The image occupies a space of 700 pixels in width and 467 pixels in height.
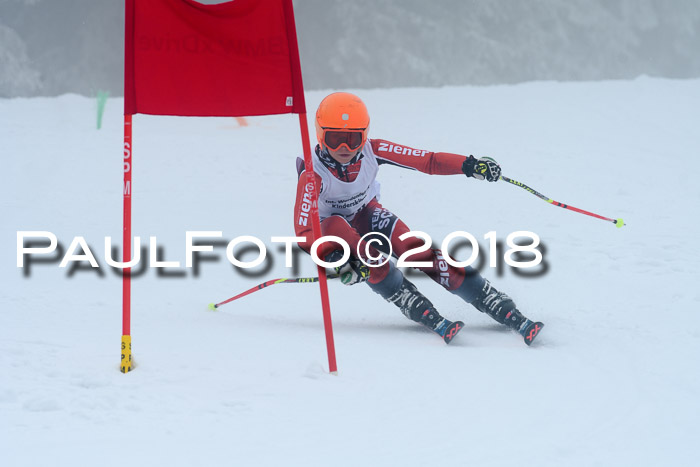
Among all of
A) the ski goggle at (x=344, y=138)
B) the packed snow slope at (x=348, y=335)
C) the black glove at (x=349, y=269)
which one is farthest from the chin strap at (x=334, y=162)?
the packed snow slope at (x=348, y=335)

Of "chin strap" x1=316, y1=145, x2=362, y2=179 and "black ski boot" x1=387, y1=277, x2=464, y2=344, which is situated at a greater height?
"chin strap" x1=316, y1=145, x2=362, y2=179

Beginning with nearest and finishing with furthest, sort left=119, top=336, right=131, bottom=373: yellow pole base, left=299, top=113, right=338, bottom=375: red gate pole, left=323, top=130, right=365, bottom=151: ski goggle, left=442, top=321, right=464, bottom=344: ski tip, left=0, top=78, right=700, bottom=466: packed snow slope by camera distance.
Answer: left=0, top=78, right=700, bottom=466: packed snow slope, left=119, top=336, right=131, bottom=373: yellow pole base, left=299, top=113, right=338, bottom=375: red gate pole, left=442, top=321, right=464, bottom=344: ski tip, left=323, top=130, right=365, bottom=151: ski goggle

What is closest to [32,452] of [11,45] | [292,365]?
[292,365]

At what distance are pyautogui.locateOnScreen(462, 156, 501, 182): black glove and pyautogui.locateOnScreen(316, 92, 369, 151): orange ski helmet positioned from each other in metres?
0.66

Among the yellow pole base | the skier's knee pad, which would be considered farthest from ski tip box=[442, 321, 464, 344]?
the yellow pole base

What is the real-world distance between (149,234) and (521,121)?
7926 mm

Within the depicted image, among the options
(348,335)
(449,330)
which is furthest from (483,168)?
(348,335)

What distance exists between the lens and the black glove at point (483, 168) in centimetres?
439

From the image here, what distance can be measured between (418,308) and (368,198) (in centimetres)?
79

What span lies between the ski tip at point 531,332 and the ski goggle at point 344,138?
1.44m

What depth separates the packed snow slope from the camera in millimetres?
2822

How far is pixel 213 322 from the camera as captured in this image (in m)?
4.61

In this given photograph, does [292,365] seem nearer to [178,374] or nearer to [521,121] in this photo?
[178,374]

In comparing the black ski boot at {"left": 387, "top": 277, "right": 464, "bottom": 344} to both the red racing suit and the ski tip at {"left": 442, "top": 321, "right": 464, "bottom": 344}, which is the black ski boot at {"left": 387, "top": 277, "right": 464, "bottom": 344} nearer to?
the ski tip at {"left": 442, "top": 321, "right": 464, "bottom": 344}
